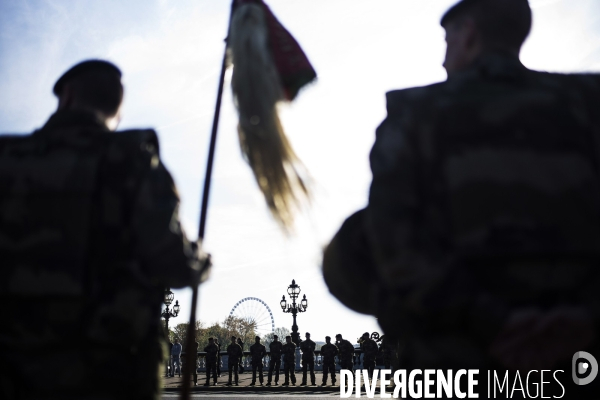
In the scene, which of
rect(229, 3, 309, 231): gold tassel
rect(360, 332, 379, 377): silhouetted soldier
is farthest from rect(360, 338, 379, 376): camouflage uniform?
rect(229, 3, 309, 231): gold tassel

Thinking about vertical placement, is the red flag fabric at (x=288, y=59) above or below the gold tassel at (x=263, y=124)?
above

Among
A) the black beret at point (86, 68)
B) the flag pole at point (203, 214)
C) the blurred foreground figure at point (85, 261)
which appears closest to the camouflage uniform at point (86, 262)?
the blurred foreground figure at point (85, 261)

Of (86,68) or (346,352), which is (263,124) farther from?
(346,352)

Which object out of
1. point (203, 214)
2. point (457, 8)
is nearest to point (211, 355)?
point (203, 214)

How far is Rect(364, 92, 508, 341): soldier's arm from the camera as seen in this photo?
1.54m

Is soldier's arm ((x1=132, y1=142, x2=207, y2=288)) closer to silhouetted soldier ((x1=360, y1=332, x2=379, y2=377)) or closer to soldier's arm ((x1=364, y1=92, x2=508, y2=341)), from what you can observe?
soldier's arm ((x1=364, y1=92, x2=508, y2=341))

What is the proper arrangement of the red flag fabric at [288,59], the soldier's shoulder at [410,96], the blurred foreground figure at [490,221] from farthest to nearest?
the red flag fabric at [288,59]
the soldier's shoulder at [410,96]
the blurred foreground figure at [490,221]

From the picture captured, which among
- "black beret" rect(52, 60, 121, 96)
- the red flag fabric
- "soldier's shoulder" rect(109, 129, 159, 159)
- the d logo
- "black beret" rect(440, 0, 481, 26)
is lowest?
the d logo

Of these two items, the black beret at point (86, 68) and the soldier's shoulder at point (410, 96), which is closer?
the soldier's shoulder at point (410, 96)

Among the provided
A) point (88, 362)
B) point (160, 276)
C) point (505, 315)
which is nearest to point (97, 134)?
point (160, 276)

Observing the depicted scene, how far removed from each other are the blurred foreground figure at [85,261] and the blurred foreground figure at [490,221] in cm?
84

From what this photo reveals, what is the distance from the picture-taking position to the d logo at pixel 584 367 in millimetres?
1543

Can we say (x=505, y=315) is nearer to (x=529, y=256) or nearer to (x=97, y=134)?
(x=529, y=256)

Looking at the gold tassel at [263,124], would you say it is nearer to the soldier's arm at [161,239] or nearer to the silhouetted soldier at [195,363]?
the soldier's arm at [161,239]
